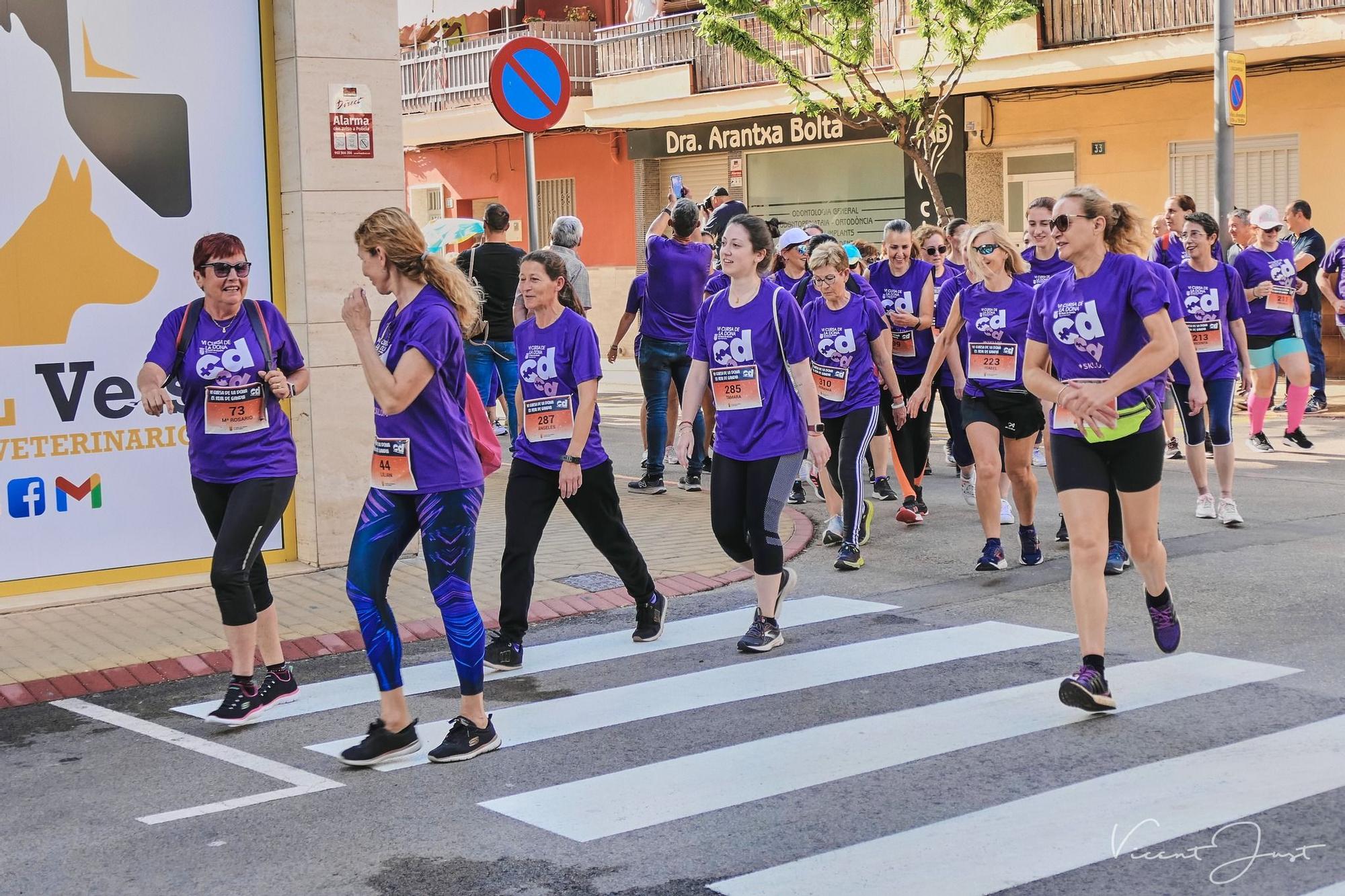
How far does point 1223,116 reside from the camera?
17.5 meters

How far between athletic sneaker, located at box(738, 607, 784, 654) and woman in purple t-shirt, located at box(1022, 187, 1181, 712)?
170 cm

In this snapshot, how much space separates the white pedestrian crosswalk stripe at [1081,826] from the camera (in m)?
4.48

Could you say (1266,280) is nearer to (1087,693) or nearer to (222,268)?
(1087,693)

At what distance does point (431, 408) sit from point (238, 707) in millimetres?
1685

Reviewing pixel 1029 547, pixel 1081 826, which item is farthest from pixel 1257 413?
pixel 1081 826

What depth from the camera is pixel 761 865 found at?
15.2ft

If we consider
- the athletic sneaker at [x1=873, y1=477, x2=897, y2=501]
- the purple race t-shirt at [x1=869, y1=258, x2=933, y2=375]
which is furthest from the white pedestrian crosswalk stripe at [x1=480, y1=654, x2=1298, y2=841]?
the athletic sneaker at [x1=873, y1=477, x2=897, y2=501]

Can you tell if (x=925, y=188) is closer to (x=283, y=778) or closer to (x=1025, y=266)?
(x=1025, y=266)

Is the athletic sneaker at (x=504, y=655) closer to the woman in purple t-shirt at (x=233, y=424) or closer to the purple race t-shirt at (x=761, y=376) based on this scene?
the woman in purple t-shirt at (x=233, y=424)

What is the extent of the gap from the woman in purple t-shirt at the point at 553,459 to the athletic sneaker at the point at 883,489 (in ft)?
14.8

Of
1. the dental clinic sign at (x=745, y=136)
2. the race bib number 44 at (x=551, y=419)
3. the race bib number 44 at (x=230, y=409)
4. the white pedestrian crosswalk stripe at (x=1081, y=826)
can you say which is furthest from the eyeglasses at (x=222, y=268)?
the dental clinic sign at (x=745, y=136)

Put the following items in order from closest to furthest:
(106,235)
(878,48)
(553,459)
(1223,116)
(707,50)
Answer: (553,459) → (106,235) → (1223,116) → (878,48) → (707,50)

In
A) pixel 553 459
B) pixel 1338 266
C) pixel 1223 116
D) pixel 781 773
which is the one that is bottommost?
pixel 781 773

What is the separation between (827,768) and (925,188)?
21418 mm
